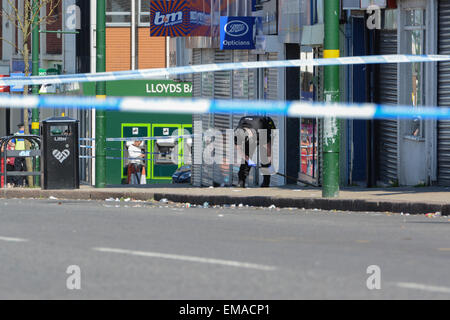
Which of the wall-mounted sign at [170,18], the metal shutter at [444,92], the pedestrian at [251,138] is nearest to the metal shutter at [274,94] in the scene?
the pedestrian at [251,138]

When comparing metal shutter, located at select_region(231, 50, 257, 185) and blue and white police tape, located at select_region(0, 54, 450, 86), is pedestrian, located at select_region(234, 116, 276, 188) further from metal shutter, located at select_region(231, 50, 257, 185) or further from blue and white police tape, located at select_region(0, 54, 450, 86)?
blue and white police tape, located at select_region(0, 54, 450, 86)

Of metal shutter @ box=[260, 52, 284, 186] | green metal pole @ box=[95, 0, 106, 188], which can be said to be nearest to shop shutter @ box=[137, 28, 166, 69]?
metal shutter @ box=[260, 52, 284, 186]

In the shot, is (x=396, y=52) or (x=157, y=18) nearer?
(x=396, y=52)

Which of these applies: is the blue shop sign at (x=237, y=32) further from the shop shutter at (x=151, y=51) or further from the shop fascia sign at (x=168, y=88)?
the shop shutter at (x=151, y=51)

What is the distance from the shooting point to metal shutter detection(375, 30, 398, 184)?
73.7ft

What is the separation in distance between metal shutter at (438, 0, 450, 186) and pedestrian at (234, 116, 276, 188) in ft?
17.3

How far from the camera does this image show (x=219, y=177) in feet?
112

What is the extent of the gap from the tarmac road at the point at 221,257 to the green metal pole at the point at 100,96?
1033 centimetres

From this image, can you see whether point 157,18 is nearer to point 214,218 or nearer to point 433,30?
point 433,30

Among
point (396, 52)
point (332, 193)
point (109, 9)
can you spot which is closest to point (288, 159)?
point (396, 52)

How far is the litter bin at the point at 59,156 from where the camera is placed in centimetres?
2441

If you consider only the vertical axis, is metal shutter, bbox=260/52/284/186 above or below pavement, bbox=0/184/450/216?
above
